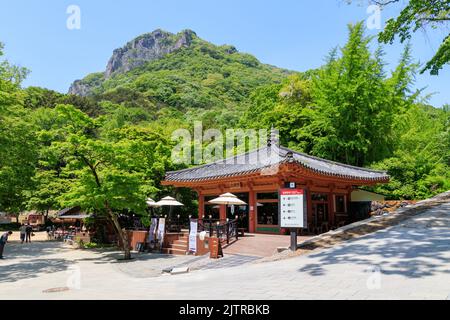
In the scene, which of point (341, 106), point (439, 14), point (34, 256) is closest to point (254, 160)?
point (341, 106)

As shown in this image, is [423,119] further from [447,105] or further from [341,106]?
[447,105]

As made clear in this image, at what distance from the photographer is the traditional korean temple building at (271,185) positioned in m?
17.5

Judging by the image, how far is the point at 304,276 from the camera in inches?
→ 340

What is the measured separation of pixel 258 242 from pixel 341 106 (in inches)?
564

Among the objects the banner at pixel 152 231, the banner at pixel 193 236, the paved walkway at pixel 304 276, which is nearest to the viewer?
the paved walkway at pixel 304 276

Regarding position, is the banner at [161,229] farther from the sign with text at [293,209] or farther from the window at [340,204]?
the window at [340,204]

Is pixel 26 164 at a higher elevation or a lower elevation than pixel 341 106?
lower

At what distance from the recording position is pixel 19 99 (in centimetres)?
2592

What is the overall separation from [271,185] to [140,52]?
444 ft

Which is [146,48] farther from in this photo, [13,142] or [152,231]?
[152,231]

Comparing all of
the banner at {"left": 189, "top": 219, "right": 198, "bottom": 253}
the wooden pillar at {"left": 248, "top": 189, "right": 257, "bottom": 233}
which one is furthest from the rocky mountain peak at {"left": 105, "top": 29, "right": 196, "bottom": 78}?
the banner at {"left": 189, "top": 219, "right": 198, "bottom": 253}

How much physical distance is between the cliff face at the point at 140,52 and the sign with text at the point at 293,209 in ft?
417

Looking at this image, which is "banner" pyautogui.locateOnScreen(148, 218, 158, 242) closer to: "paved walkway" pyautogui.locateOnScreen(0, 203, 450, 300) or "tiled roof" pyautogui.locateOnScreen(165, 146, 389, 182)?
"tiled roof" pyautogui.locateOnScreen(165, 146, 389, 182)

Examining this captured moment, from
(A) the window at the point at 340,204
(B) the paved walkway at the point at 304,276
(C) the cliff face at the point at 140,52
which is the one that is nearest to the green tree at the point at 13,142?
(B) the paved walkway at the point at 304,276
